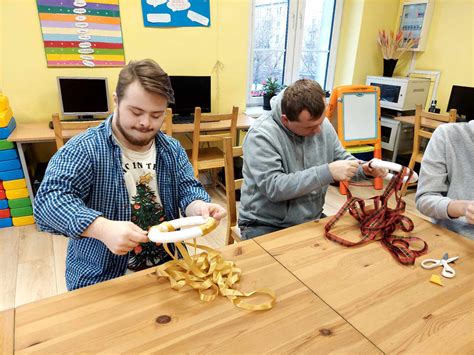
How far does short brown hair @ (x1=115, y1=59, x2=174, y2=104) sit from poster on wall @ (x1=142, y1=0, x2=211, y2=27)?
246 centimetres

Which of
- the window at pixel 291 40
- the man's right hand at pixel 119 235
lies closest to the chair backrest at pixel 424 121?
the window at pixel 291 40

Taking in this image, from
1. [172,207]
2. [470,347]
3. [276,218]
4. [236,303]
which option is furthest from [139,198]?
[470,347]

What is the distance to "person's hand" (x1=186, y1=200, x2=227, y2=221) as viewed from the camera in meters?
1.01

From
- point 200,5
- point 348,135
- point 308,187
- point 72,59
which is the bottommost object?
point 348,135

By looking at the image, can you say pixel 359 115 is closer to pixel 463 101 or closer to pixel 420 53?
pixel 463 101

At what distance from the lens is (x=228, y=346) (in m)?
0.73

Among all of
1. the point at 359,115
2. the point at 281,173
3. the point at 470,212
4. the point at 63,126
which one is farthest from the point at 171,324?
the point at 359,115

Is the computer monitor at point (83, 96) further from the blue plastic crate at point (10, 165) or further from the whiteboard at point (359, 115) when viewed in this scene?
the whiteboard at point (359, 115)

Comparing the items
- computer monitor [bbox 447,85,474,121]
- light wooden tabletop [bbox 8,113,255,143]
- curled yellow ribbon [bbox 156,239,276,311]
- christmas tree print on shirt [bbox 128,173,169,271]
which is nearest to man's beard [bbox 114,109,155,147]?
christmas tree print on shirt [bbox 128,173,169,271]

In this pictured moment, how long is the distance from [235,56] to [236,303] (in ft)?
10.4

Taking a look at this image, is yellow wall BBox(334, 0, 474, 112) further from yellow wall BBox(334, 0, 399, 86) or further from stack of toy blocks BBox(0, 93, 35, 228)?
stack of toy blocks BBox(0, 93, 35, 228)

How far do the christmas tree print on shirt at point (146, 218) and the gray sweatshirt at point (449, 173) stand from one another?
103cm

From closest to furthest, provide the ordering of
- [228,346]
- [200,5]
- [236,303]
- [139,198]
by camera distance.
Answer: [228,346]
[236,303]
[139,198]
[200,5]

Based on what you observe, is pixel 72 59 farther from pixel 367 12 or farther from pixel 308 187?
pixel 367 12
